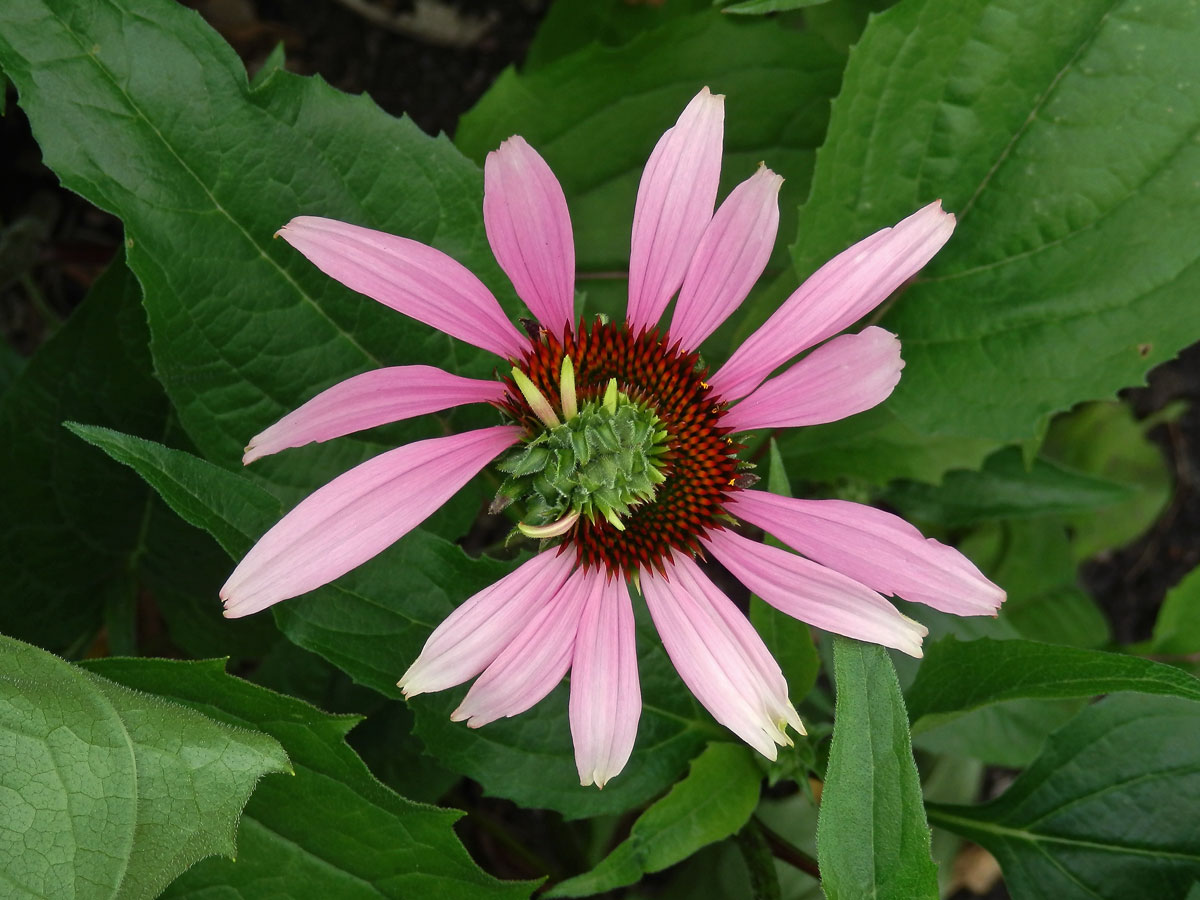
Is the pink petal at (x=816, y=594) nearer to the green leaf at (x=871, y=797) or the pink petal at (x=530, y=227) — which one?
the green leaf at (x=871, y=797)

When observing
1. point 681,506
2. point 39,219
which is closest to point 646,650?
point 681,506

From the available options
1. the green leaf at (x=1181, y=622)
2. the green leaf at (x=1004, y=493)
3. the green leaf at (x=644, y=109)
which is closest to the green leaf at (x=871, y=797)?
the green leaf at (x=644, y=109)

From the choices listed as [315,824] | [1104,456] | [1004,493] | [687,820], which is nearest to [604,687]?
[687,820]

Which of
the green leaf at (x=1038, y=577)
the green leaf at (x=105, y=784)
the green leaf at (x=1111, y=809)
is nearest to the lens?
the green leaf at (x=105, y=784)

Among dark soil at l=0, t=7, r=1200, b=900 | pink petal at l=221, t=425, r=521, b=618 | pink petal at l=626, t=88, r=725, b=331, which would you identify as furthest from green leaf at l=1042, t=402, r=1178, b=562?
pink petal at l=221, t=425, r=521, b=618

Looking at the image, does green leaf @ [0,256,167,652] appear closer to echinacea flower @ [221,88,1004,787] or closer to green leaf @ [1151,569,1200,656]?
echinacea flower @ [221,88,1004,787]

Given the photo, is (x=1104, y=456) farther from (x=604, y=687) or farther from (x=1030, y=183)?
(x=604, y=687)

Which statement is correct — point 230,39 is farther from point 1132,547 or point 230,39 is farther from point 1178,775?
point 1132,547
